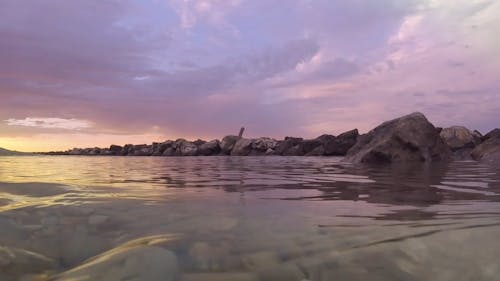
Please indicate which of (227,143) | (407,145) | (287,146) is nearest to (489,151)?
(407,145)

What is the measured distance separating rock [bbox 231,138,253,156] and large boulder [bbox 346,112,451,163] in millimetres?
20343

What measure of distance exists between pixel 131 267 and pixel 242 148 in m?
32.1

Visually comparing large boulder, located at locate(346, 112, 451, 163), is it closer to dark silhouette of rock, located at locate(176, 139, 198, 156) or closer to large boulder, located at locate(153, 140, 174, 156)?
dark silhouette of rock, located at locate(176, 139, 198, 156)

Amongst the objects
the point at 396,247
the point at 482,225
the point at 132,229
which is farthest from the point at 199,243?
the point at 482,225

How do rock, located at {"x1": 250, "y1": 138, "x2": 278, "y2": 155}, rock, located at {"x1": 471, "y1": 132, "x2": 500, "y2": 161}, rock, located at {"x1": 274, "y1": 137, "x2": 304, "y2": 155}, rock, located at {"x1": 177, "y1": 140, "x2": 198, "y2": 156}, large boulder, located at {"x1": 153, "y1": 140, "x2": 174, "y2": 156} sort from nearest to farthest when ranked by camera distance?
1. rock, located at {"x1": 471, "y1": 132, "x2": 500, "y2": 161}
2. rock, located at {"x1": 274, "y1": 137, "x2": 304, "y2": 155}
3. rock, located at {"x1": 250, "y1": 138, "x2": 278, "y2": 155}
4. rock, located at {"x1": 177, "y1": 140, "x2": 198, "y2": 156}
5. large boulder, located at {"x1": 153, "y1": 140, "x2": 174, "y2": 156}

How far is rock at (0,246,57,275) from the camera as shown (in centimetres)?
166

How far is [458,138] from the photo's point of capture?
20375 millimetres

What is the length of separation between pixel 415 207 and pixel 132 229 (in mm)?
2004

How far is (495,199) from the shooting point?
318cm

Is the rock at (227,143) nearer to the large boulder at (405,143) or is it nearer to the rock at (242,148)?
the rock at (242,148)

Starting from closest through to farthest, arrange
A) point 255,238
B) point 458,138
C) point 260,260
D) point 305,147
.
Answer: point 260,260 → point 255,238 → point 458,138 → point 305,147

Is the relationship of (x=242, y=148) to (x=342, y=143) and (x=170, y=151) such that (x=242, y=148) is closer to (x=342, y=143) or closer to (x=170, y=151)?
(x=170, y=151)

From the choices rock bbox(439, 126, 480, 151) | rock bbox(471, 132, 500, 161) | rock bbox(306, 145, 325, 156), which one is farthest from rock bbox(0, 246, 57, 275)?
rock bbox(306, 145, 325, 156)

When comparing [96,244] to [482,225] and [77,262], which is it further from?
[482,225]
